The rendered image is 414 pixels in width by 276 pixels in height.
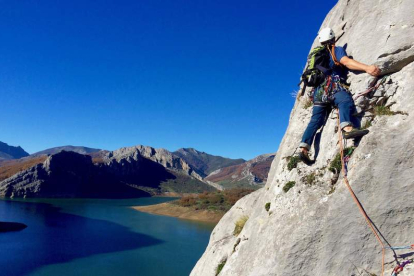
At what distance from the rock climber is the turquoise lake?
41.1m

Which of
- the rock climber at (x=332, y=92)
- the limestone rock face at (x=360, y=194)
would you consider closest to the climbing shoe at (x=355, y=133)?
the limestone rock face at (x=360, y=194)

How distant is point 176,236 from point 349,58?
7137 centimetres

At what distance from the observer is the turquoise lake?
4234cm

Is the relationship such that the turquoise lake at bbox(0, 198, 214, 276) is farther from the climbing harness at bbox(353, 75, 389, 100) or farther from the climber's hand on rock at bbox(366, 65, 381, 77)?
the climber's hand on rock at bbox(366, 65, 381, 77)

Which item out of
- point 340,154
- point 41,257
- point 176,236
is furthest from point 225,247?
point 176,236

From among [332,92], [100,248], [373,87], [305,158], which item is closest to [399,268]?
[305,158]

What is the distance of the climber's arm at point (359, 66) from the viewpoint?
19.0ft

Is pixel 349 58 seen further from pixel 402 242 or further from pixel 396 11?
pixel 402 242

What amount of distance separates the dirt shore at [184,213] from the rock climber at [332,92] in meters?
96.6

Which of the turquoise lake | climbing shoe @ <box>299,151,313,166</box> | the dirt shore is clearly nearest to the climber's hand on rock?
climbing shoe @ <box>299,151,313,166</box>

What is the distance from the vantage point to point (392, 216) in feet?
15.9

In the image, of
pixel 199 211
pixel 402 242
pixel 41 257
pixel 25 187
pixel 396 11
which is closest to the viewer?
pixel 402 242

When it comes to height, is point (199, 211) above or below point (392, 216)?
below

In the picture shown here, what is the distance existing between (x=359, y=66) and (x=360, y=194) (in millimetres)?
2715
